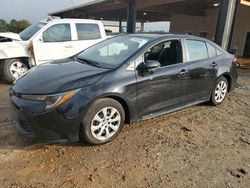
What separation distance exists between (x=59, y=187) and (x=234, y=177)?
2.04 m

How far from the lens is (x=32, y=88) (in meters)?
3.22

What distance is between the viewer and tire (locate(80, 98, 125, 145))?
3.29 m

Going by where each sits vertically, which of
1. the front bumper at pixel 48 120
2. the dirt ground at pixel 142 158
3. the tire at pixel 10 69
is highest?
the front bumper at pixel 48 120

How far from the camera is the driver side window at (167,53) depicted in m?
4.16

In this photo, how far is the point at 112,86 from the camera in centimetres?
341

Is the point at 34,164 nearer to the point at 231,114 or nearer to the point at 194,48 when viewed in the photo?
the point at 194,48

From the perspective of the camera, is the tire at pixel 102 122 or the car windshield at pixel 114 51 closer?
the tire at pixel 102 122

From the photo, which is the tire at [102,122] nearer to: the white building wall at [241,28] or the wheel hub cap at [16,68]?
the wheel hub cap at [16,68]

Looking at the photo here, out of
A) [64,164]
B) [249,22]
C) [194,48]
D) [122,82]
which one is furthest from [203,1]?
[64,164]

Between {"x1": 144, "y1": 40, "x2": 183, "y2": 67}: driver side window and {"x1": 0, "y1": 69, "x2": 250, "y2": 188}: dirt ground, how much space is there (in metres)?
1.08

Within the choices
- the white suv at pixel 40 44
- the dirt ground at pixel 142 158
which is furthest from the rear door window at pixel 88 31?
the dirt ground at pixel 142 158

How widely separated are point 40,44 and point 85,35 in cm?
147

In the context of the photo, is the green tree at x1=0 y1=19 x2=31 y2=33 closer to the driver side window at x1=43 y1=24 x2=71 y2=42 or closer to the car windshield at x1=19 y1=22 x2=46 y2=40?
the car windshield at x1=19 y1=22 x2=46 y2=40

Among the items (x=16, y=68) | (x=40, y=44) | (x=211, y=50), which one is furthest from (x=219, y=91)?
(x=16, y=68)
